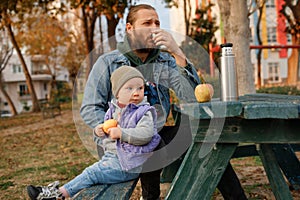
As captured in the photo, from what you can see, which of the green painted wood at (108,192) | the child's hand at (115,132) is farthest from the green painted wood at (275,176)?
the child's hand at (115,132)

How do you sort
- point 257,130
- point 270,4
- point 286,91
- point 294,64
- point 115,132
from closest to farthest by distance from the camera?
point 257,130 → point 115,132 → point 286,91 → point 294,64 → point 270,4

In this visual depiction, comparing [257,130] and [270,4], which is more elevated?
[270,4]

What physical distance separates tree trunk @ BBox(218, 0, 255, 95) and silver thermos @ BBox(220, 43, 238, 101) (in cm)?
428

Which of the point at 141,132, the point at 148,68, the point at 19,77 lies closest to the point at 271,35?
the point at 19,77

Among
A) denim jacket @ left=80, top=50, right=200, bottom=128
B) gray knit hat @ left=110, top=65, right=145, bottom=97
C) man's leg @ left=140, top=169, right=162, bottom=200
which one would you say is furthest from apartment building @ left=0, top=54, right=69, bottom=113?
gray knit hat @ left=110, top=65, right=145, bottom=97

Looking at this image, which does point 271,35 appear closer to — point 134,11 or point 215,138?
point 134,11

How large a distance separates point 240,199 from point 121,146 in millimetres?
888

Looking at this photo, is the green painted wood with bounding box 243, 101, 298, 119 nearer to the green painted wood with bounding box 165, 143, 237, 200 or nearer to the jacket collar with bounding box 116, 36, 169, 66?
the green painted wood with bounding box 165, 143, 237, 200

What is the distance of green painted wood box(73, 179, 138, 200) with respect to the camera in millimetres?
1795

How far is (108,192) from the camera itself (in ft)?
6.09

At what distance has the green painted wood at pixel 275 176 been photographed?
210cm

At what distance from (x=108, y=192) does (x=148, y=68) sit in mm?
951

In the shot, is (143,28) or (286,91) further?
(286,91)

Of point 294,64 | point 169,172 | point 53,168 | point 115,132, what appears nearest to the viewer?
point 115,132
